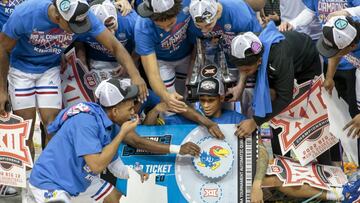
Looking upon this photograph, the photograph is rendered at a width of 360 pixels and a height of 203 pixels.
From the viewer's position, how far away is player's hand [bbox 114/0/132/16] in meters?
5.63

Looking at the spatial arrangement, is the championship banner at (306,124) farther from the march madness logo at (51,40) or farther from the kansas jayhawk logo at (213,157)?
the march madness logo at (51,40)

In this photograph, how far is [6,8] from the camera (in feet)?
18.8

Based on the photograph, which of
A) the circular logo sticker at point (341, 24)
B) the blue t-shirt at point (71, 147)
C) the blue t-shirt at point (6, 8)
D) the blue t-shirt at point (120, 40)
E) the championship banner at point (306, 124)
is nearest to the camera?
the blue t-shirt at point (71, 147)

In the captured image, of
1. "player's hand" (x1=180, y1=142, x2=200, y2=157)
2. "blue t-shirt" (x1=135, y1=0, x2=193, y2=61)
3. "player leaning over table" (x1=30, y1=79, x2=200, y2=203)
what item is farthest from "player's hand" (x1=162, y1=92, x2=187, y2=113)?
"player leaning over table" (x1=30, y1=79, x2=200, y2=203)

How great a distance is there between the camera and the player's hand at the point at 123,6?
563 cm

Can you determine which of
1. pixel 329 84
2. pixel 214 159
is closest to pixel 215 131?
pixel 214 159

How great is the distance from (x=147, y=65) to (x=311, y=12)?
134cm

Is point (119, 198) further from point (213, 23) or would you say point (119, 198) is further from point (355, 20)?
point (355, 20)

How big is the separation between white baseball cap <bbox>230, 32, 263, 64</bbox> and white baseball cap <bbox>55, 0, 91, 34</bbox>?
964mm

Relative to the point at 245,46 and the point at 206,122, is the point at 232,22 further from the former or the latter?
the point at 206,122

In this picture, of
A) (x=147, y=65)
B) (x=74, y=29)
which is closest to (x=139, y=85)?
(x=147, y=65)

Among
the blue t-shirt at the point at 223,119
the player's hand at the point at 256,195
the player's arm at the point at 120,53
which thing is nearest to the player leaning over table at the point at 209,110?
the blue t-shirt at the point at 223,119

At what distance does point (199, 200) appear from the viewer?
5094 millimetres

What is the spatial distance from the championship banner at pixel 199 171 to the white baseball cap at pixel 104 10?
96 cm
